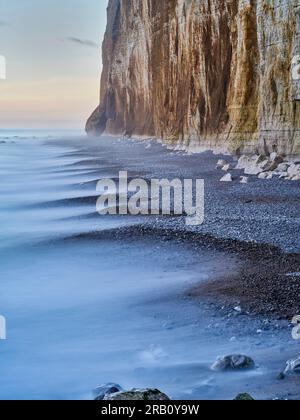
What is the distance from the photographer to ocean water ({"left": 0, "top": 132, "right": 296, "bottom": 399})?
495 cm

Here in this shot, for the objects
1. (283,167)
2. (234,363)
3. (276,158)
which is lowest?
(234,363)

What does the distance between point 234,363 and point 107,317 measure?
2136 mm

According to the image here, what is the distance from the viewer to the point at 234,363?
4848 mm

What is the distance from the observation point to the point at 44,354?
5.63 m

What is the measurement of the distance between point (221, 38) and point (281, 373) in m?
23.9

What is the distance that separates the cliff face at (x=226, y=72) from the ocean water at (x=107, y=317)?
8.73 meters

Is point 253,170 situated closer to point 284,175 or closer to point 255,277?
point 284,175

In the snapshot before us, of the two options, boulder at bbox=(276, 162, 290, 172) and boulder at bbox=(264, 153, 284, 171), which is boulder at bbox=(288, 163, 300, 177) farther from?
Answer: boulder at bbox=(264, 153, 284, 171)

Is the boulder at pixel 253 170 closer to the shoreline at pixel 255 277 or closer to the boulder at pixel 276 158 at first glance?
the boulder at pixel 276 158

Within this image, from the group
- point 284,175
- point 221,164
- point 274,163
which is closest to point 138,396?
point 284,175

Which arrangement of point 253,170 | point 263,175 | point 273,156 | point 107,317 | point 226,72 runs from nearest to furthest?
point 107,317
point 263,175
point 253,170
point 273,156
point 226,72

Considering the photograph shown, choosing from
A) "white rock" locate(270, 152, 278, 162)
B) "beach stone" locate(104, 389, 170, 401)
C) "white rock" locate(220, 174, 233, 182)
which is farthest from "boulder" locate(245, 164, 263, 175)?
"beach stone" locate(104, 389, 170, 401)
